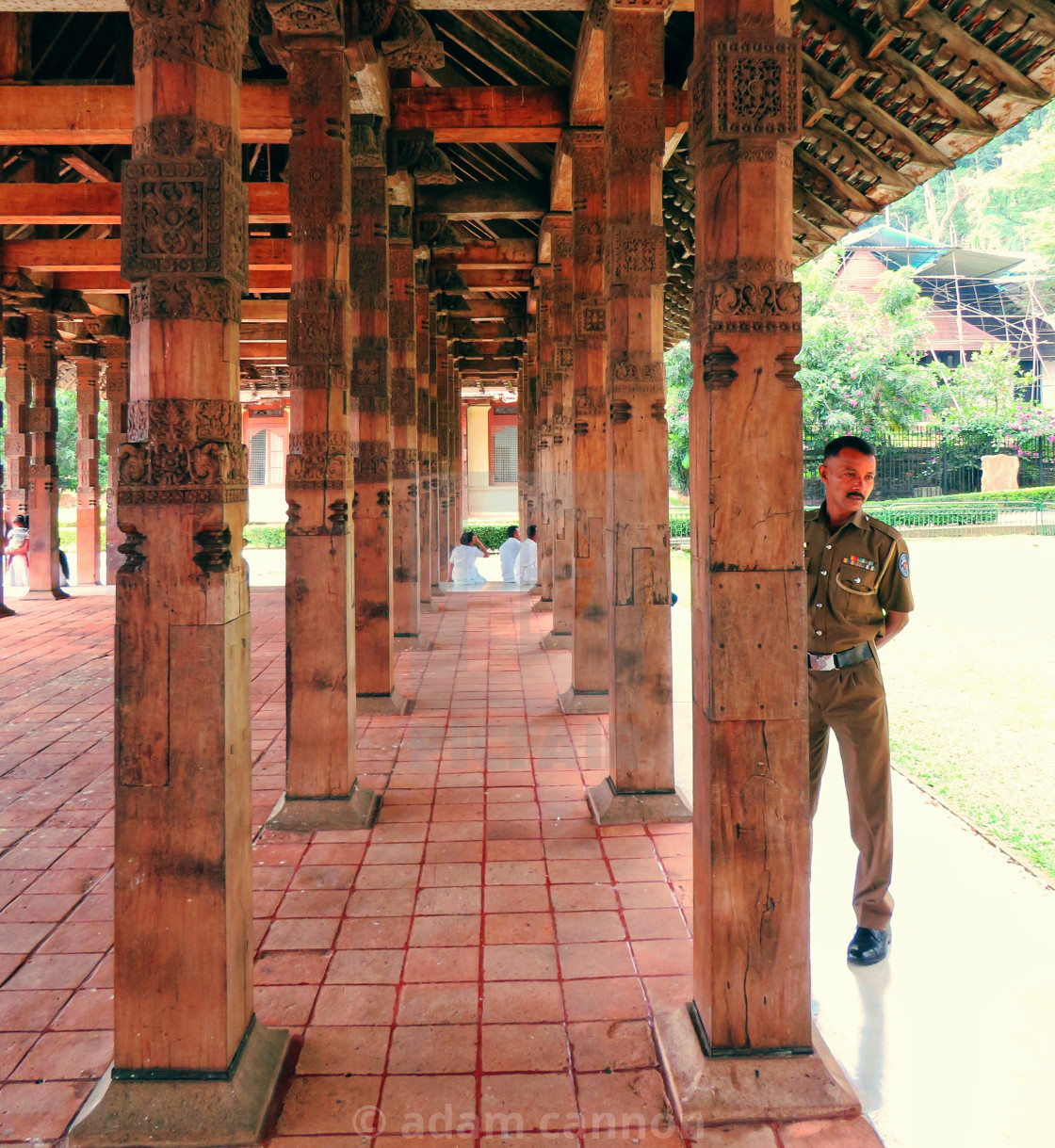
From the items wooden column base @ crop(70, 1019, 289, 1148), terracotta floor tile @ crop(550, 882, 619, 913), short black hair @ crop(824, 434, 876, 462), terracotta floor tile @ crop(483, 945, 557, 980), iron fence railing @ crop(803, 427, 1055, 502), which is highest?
iron fence railing @ crop(803, 427, 1055, 502)

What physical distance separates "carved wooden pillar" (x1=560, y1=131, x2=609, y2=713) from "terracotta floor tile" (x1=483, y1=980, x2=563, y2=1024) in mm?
3440

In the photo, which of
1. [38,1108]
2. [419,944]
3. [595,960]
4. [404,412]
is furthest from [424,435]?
[38,1108]

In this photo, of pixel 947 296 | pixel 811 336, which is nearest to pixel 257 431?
pixel 811 336

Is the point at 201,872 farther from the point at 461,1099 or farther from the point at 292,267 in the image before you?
the point at 292,267

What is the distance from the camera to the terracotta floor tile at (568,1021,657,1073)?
106 inches

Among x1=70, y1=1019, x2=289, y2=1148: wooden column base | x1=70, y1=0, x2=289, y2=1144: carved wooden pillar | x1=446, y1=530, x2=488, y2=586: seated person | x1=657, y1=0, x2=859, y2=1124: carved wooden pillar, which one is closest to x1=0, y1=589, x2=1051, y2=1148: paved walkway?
x1=70, y1=1019, x2=289, y2=1148: wooden column base

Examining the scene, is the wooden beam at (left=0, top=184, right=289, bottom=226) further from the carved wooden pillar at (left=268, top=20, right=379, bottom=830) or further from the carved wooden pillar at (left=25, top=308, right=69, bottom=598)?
the carved wooden pillar at (left=25, top=308, right=69, bottom=598)

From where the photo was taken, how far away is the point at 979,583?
1512 cm

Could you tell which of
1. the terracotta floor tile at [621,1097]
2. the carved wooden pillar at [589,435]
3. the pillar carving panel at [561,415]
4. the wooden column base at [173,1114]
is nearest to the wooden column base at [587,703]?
the carved wooden pillar at [589,435]

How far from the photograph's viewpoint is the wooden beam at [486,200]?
9219mm

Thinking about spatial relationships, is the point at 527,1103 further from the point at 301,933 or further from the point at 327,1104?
the point at 301,933

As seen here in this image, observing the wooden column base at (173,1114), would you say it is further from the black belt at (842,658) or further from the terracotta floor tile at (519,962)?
the black belt at (842,658)

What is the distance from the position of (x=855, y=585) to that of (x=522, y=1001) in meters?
1.87

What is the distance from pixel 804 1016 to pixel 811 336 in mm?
23042
